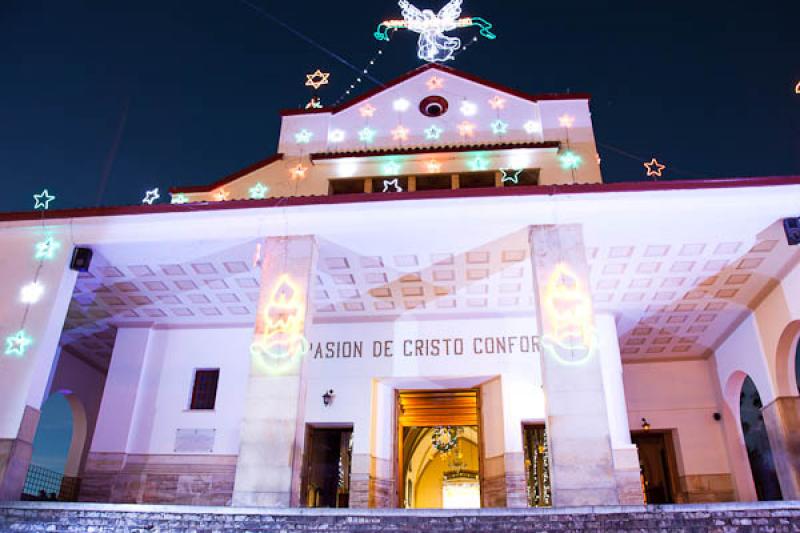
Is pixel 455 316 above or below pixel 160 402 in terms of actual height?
above

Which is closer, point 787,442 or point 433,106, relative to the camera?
point 787,442

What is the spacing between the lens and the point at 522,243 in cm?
1196

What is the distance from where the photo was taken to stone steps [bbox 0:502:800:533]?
24.2ft

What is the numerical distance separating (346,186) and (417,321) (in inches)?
183

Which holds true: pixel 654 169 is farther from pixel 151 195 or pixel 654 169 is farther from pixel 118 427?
pixel 118 427

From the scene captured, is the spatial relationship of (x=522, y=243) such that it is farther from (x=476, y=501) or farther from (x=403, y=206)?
(x=476, y=501)

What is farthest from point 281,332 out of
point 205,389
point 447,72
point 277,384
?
point 447,72

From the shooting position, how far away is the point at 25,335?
11258mm

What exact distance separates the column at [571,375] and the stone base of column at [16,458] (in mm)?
9240

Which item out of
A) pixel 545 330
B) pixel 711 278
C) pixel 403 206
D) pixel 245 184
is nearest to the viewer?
pixel 545 330

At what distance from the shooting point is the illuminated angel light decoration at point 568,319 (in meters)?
10.1

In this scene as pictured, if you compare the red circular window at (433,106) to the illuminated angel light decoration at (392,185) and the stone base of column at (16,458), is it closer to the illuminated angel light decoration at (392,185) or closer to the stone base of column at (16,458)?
the illuminated angel light decoration at (392,185)

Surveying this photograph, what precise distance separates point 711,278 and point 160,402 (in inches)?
549

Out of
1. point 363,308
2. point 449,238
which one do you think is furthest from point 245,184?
point 449,238
